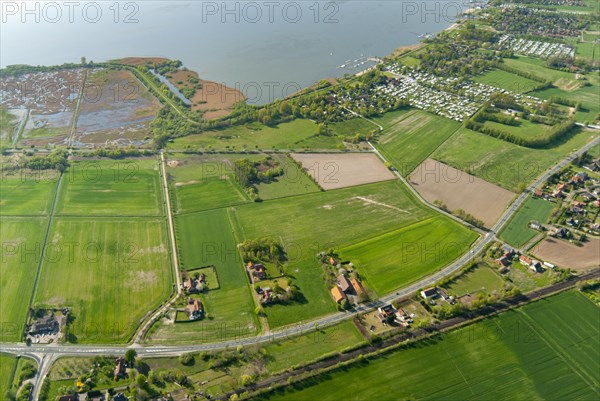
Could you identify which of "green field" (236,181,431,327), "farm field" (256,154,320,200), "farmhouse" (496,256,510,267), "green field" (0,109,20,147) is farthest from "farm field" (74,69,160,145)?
"farmhouse" (496,256,510,267)

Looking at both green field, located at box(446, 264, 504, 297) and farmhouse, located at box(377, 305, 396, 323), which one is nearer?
farmhouse, located at box(377, 305, 396, 323)

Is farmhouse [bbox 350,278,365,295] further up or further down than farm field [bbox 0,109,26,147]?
further down

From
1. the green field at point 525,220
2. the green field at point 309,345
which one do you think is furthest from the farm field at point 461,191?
the green field at point 309,345

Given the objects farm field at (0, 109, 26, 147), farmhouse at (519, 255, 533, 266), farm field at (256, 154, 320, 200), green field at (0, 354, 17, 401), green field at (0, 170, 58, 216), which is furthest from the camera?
farm field at (0, 109, 26, 147)

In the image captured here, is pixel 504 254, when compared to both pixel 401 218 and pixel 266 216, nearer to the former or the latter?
pixel 401 218

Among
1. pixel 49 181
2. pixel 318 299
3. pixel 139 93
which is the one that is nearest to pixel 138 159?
pixel 49 181

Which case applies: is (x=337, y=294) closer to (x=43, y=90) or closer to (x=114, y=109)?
(x=114, y=109)

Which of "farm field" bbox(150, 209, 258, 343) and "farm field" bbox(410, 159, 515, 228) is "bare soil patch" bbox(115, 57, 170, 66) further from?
"farm field" bbox(410, 159, 515, 228)
